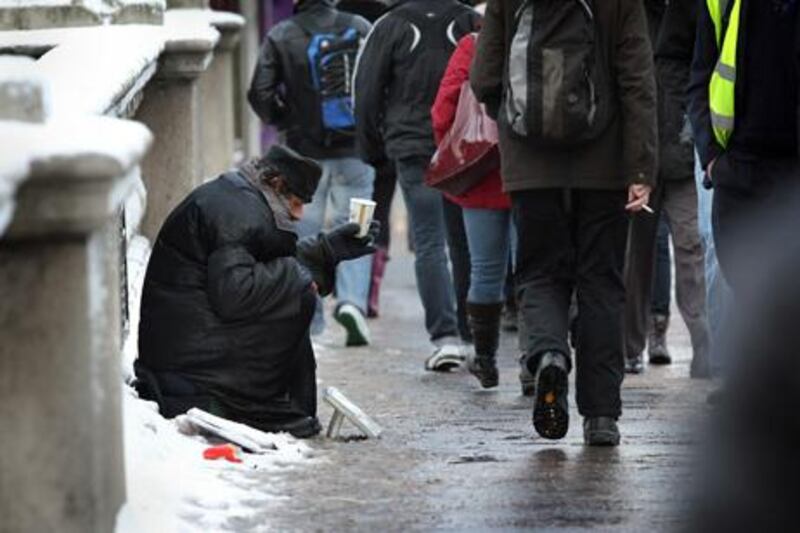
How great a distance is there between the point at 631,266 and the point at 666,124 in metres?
0.76

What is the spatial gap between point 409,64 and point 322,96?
1.65 m

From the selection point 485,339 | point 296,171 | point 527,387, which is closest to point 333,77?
point 485,339

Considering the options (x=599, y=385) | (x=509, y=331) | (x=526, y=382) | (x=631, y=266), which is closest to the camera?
(x=599, y=385)

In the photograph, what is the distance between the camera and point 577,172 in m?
8.73

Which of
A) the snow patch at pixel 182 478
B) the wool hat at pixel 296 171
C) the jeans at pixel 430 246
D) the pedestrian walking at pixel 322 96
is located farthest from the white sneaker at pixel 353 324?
the snow patch at pixel 182 478

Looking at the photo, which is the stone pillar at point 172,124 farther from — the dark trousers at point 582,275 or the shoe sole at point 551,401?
the shoe sole at point 551,401

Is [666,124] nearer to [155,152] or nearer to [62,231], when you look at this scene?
[155,152]

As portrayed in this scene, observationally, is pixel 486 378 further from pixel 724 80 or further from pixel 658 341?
pixel 724 80

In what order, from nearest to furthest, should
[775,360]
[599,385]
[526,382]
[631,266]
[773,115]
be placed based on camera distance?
[775,360] → [773,115] → [599,385] → [526,382] → [631,266]

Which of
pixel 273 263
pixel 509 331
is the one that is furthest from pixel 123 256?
pixel 509 331

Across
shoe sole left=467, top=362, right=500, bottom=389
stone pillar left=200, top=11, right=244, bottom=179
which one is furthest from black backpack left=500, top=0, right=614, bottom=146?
stone pillar left=200, top=11, right=244, bottom=179

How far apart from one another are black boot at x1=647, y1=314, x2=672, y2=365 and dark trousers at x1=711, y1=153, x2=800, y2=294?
3226 mm

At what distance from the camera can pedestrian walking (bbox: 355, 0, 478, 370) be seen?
1168 cm

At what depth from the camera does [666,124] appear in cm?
1088
